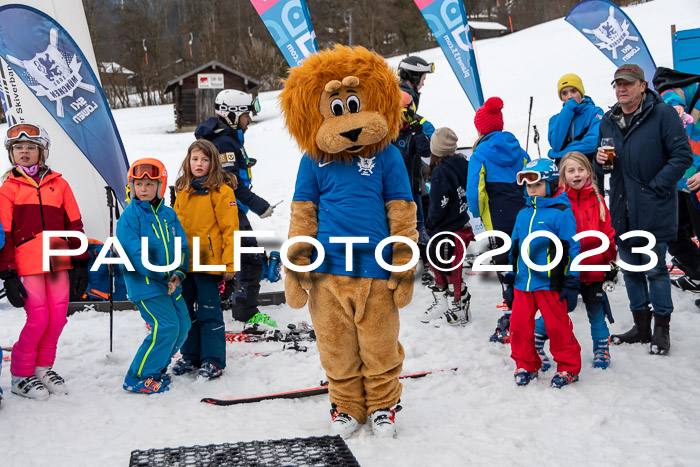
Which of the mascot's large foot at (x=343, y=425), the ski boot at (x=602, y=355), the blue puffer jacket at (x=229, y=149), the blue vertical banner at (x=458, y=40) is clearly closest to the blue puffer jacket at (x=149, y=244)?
the blue puffer jacket at (x=229, y=149)

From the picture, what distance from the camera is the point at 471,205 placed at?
17.6ft

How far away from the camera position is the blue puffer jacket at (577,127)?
611cm

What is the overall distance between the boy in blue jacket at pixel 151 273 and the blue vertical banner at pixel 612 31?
305 inches

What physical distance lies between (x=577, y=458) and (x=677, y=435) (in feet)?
2.26

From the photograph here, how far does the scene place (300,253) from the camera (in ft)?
11.3

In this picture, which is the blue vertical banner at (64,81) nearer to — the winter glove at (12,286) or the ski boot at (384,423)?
the winter glove at (12,286)

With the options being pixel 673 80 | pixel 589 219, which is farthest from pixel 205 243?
pixel 673 80

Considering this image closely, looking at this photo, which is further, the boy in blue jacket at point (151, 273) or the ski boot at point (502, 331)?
the ski boot at point (502, 331)

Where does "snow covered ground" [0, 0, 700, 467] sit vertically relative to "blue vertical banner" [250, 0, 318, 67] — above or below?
below

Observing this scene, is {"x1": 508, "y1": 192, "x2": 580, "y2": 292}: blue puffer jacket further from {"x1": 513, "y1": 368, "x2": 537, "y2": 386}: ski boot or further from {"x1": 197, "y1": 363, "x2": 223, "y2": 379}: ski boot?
{"x1": 197, "y1": 363, "x2": 223, "y2": 379}: ski boot

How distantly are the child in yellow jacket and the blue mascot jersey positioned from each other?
141 centimetres

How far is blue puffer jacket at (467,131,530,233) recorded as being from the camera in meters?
5.20

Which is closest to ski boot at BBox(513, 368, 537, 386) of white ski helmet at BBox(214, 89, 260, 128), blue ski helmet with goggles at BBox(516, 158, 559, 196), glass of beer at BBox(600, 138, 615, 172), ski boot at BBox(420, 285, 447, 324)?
blue ski helmet with goggles at BBox(516, 158, 559, 196)

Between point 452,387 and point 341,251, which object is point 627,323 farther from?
point 341,251
